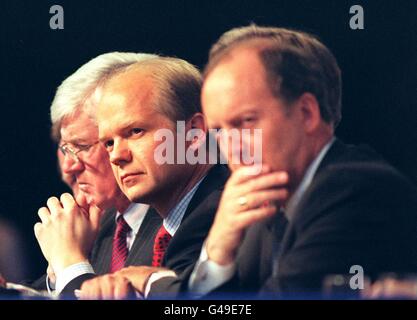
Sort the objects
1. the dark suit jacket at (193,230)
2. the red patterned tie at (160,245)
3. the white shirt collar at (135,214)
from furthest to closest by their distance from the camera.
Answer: the white shirt collar at (135,214) → the red patterned tie at (160,245) → the dark suit jacket at (193,230)

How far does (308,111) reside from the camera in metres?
8.03

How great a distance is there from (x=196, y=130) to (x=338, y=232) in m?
0.98

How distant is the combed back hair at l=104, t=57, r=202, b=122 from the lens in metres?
8.26

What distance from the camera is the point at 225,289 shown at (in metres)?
8.12

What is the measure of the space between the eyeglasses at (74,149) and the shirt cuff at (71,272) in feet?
2.00

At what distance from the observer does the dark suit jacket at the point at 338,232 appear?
7.94 m

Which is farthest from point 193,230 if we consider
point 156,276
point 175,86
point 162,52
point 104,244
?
point 162,52

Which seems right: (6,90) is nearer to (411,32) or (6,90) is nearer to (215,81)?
(215,81)

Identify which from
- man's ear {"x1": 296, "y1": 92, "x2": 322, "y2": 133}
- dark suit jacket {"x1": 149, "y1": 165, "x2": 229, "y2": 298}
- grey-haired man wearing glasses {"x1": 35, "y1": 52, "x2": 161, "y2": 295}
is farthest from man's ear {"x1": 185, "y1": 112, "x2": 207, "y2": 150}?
man's ear {"x1": 296, "y1": 92, "x2": 322, "y2": 133}

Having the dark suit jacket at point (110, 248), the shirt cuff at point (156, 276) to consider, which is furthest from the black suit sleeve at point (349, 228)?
the dark suit jacket at point (110, 248)

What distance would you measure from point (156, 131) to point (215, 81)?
0.44m

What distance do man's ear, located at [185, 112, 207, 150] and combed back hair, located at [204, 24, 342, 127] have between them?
243 millimetres

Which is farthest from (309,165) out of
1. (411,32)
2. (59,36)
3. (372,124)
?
(59,36)

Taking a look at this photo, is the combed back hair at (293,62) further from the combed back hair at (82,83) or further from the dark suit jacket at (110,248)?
the dark suit jacket at (110,248)
